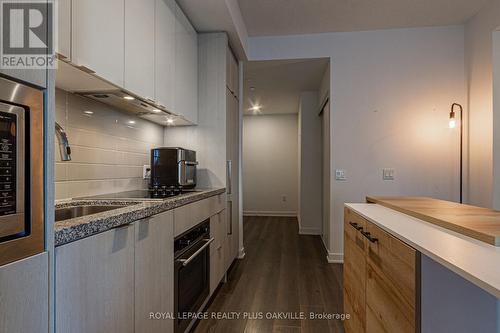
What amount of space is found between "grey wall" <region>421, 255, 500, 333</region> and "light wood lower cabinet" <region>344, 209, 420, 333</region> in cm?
4

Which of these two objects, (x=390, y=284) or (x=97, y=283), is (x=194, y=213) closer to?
(x=97, y=283)

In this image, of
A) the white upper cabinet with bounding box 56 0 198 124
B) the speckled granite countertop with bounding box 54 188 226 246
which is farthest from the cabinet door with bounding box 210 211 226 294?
the white upper cabinet with bounding box 56 0 198 124

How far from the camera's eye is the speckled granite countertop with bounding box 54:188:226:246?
0.82 meters

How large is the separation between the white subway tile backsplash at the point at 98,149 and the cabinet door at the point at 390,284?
165 cm

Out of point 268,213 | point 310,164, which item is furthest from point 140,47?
point 268,213

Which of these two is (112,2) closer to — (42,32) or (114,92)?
(114,92)

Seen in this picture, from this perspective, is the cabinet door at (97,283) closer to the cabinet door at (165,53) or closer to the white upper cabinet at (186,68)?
the cabinet door at (165,53)

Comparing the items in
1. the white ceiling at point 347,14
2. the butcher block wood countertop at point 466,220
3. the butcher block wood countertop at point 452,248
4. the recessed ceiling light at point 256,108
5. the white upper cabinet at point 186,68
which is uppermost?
the white ceiling at point 347,14

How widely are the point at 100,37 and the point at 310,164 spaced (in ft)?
13.7

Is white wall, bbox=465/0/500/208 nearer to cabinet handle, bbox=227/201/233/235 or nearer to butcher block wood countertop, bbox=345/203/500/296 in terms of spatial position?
butcher block wood countertop, bbox=345/203/500/296

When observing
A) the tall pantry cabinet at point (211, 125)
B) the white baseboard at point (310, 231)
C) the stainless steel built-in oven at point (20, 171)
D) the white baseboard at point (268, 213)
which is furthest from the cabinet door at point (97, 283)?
the white baseboard at point (268, 213)

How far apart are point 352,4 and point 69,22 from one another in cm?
273

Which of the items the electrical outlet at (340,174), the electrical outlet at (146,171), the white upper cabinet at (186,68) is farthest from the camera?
the electrical outlet at (340,174)

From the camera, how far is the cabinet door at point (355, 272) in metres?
1.47
